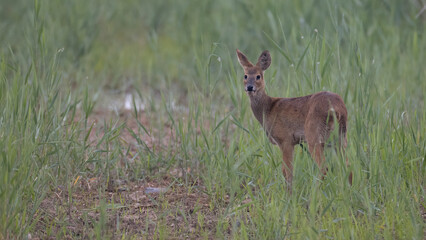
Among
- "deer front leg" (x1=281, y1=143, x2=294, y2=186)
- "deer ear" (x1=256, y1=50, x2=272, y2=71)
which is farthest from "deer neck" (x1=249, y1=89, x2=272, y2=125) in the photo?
"deer front leg" (x1=281, y1=143, x2=294, y2=186)


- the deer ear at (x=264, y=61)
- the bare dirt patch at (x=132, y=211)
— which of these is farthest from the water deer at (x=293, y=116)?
the bare dirt patch at (x=132, y=211)

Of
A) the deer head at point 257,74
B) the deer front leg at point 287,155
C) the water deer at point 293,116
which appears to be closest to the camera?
the water deer at point 293,116

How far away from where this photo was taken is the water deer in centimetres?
471

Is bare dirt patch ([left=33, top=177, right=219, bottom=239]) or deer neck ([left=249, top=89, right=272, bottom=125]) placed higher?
deer neck ([left=249, top=89, right=272, bottom=125])

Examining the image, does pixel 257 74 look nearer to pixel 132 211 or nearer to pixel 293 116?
pixel 293 116

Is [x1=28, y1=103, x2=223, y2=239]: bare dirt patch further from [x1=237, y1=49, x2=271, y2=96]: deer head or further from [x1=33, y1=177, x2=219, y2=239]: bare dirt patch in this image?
[x1=237, y1=49, x2=271, y2=96]: deer head

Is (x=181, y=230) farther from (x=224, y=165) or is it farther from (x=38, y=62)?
(x=38, y=62)

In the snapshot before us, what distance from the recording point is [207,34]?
8445mm

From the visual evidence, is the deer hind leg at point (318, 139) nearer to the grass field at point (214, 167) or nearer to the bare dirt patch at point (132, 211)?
the grass field at point (214, 167)

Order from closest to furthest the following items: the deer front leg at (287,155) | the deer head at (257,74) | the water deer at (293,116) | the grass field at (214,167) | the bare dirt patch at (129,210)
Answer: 1. the grass field at (214,167)
2. the bare dirt patch at (129,210)
3. the water deer at (293,116)
4. the deer front leg at (287,155)
5. the deer head at (257,74)

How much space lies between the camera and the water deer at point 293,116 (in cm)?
471

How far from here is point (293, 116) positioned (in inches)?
203

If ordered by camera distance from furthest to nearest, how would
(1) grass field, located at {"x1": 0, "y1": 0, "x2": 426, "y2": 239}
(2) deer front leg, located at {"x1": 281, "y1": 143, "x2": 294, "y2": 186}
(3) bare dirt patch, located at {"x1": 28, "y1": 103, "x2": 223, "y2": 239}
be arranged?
(2) deer front leg, located at {"x1": 281, "y1": 143, "x2": 294, "y2": 186}
(3) bare dirt patch, located at {"x1": 28, "y1": 103, "x2": 223, "y2": 239}
(1) grass field, located at {"x1": 0, "y1": 0, "x2": 426, "y2": 239}

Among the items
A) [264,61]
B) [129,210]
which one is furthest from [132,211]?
[264,61]
